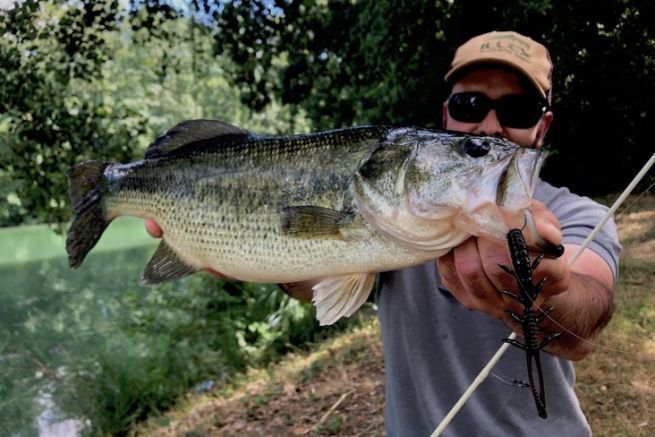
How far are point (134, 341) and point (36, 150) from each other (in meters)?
2.70

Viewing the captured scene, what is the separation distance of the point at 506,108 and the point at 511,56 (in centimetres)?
23

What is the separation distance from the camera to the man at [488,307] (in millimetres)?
1578

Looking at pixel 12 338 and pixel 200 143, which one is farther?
pixel 12 338

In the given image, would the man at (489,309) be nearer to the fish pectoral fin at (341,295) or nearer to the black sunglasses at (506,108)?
the black sunglasses at (506,108)

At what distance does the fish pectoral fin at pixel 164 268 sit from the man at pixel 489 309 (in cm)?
89

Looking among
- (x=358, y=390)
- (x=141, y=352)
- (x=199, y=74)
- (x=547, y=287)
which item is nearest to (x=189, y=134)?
(x=547, y=287)

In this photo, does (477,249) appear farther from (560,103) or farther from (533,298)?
(560,103)

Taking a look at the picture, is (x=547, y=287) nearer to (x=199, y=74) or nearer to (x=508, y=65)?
(x=508, y=65)

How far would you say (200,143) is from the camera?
2309 mm

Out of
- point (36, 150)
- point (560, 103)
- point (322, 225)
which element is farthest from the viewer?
point (560, 103)

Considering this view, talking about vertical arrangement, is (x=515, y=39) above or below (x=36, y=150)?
above

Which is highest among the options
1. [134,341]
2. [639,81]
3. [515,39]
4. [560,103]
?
[515,39]

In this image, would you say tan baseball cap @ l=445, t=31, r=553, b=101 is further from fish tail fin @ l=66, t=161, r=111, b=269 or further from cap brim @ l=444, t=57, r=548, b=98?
fish tail fin @ l=66, t=161, r=111, b=269

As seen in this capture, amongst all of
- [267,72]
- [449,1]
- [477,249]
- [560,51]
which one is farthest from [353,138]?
[560,51]
